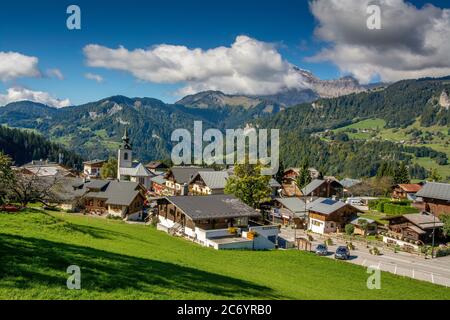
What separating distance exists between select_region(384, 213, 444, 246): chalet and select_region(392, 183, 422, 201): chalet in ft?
157

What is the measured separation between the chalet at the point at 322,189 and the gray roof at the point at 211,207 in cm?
5000

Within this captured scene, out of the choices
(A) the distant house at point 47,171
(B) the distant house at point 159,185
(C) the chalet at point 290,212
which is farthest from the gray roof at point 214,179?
(A) the distant house at point 47,171

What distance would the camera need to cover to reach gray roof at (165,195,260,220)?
155 feet

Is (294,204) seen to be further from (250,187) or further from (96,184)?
(96,184)

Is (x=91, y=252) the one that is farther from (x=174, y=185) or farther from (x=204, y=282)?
(x=174, y=185)

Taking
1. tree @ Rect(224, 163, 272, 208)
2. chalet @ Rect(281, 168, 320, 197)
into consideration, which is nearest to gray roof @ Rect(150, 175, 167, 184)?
chalet @ Rect(281, 168, 320, 197)

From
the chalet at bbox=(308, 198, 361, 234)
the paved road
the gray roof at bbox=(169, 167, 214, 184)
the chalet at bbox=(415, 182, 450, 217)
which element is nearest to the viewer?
the paved road

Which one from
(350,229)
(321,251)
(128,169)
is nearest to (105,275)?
(321,251)

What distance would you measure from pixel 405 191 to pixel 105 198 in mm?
84242

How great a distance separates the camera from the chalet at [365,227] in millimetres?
63719

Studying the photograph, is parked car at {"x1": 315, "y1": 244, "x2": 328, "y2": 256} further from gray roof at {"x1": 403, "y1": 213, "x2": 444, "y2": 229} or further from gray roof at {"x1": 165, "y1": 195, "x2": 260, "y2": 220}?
gray roof at {"x1": 403, "y1": 213, "x2": 444, "y2": 229}

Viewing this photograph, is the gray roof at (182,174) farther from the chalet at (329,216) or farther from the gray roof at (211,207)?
the gray roof at (211,207)

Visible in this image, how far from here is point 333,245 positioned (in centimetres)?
5597
